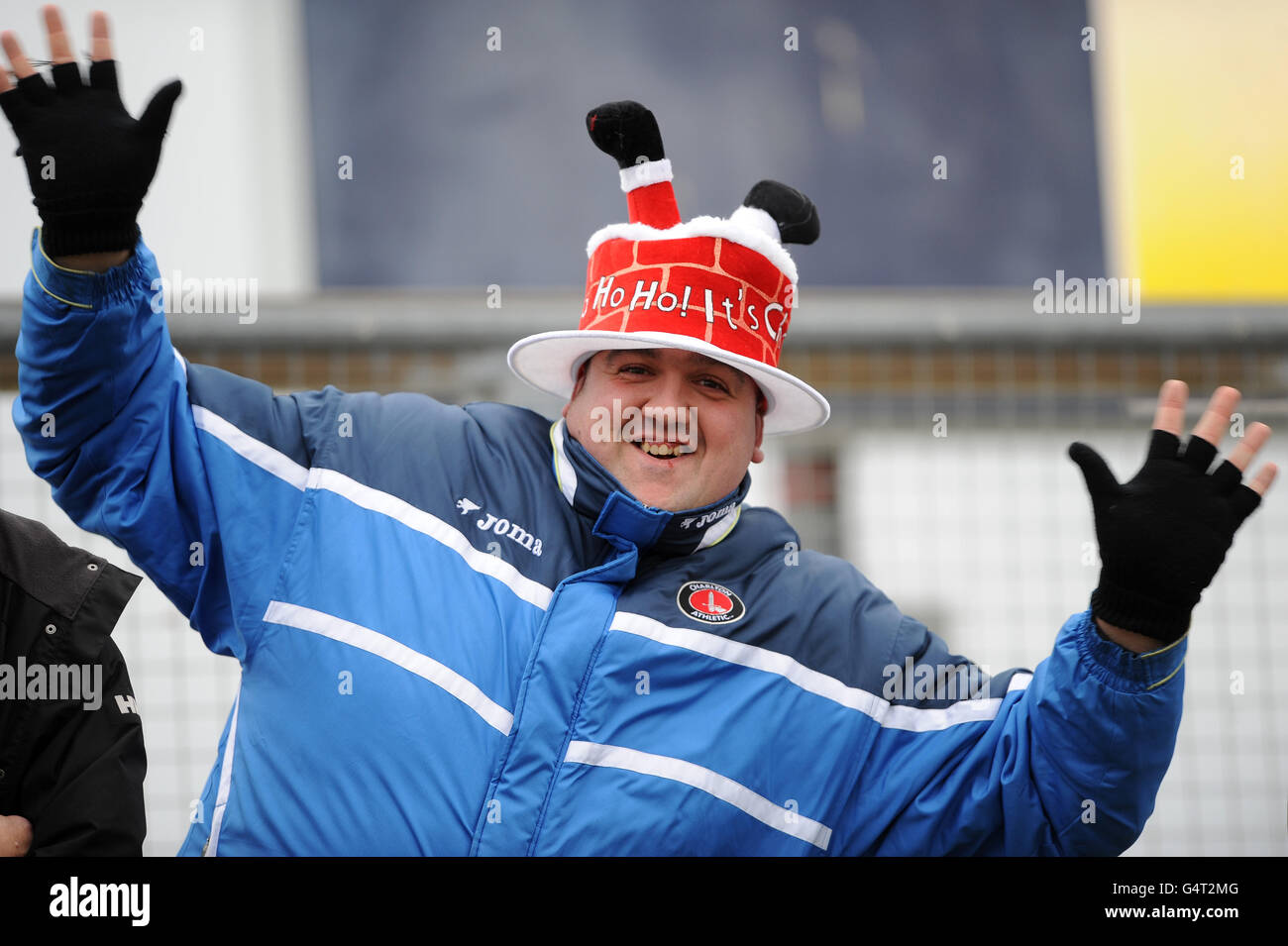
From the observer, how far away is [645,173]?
9.17 feet

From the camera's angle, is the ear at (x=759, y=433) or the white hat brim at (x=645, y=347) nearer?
the white hat brim at (x=645, y=347)

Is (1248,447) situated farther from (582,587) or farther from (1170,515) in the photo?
(582,587)

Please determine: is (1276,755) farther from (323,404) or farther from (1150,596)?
(323,404)

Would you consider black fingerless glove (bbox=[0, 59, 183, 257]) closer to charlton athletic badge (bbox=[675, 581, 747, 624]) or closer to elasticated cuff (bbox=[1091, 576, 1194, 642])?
charlton athletic badge (bbox=[675, 581, 747, 624])

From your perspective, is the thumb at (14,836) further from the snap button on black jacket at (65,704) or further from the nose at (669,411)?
the nose at (669,411)

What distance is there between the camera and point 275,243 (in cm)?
493

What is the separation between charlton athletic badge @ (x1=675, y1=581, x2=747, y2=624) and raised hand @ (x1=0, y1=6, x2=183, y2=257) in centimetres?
115

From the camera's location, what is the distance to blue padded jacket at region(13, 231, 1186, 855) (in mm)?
2414

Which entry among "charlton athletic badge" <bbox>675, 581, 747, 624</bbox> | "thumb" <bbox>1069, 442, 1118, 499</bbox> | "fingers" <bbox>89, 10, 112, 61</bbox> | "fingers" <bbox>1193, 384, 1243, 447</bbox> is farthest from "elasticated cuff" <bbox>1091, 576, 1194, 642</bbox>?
"fingers" <bbox>89, 10, 112, 61</bbox>

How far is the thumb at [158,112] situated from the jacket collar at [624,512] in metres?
0.92

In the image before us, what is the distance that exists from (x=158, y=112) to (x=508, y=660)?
1.07 metres

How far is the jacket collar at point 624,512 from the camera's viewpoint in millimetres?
2670

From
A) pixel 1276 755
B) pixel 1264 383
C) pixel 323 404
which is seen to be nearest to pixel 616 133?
pixel 323 404

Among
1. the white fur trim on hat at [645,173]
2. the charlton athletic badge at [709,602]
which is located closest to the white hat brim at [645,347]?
the white fur trim on hat at [645,173]
